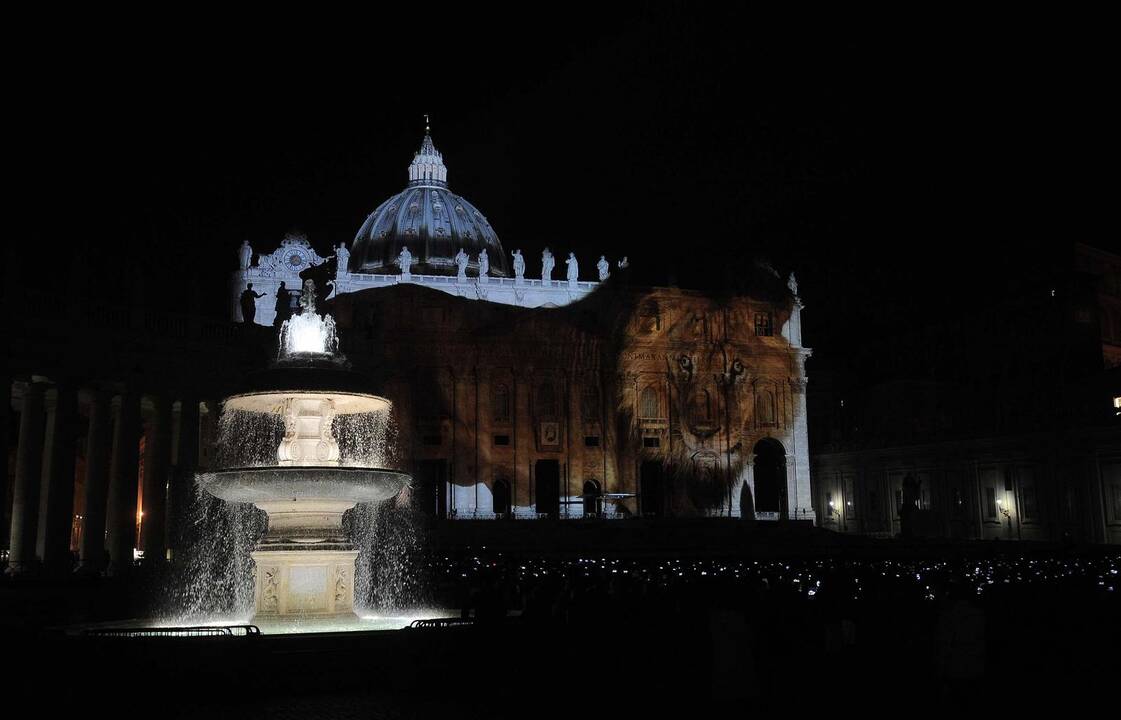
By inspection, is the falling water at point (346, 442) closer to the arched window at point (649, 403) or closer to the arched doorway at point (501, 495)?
the arched doorway at point (501, 495)

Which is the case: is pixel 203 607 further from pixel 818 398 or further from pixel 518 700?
pixel 818 398

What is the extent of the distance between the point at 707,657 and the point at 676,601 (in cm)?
107

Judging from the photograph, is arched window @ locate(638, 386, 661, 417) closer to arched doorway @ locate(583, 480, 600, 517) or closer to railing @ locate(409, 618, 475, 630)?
arched doorway @ locate(583, 480, 600, 517)

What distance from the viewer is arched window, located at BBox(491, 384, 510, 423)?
61.2m

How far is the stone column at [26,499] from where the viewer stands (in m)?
21.8

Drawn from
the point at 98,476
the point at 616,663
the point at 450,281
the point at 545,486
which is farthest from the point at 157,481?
the point at 450,281

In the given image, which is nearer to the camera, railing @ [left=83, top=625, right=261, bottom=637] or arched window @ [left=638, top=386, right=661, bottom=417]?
railing @ [left=83, top=625, right=261, bottom=637]

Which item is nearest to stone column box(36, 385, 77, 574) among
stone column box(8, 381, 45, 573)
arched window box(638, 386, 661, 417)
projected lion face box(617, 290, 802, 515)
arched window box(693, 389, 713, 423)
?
stone column box(8, 381, 45, 573)

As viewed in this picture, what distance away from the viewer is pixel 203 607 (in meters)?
18.3

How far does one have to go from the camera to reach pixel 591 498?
196 ft

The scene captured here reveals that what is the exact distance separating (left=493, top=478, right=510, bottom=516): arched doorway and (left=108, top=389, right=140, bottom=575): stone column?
38.6 metres

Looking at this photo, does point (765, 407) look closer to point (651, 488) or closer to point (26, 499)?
point (651, 488)

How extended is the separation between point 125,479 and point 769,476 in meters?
54.8

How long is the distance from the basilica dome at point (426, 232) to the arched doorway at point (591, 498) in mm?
25693
